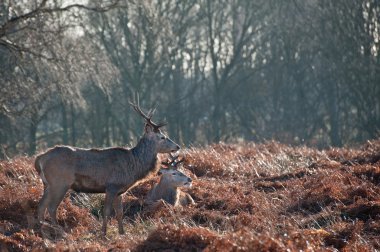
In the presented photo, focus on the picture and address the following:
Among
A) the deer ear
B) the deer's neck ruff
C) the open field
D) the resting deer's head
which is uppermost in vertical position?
the deer ear

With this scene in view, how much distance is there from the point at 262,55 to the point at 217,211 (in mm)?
30858

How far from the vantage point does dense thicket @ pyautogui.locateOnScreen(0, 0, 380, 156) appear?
3559 centimetres

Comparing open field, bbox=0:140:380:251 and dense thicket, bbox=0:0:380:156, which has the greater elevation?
dense thicket, bbox=0:0:380:156

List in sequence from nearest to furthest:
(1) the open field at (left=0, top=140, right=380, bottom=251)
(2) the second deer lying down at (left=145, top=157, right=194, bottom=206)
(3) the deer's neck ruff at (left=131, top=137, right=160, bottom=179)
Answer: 1. (1) the open field at (left=0, top=140, right=380, bottom=251)
2. (3) the deer's neck ruff at (left=131, top=137, right=160, bottom=179)
3. (2) the second deer lying down at (left=145, top=157, right=194, bottom=206)

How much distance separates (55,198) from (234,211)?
10.0ft

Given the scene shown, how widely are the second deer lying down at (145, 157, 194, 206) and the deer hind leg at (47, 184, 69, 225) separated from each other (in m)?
2.71

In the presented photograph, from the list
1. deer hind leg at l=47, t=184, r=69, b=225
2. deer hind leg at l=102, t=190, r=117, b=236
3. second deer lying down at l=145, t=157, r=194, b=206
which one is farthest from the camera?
second deer lying down at l=145, t=157, r=194, b=206

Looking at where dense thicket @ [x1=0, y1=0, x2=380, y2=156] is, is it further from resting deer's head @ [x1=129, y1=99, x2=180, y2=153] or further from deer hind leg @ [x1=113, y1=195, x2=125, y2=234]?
deer hind leg @ [x1=113, y1=195, x2=125, y2=234]

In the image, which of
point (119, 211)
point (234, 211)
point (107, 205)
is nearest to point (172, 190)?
point (234, 211)

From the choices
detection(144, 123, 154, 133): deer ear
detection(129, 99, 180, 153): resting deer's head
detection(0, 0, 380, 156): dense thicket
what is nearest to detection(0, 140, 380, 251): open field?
detection(129, 99, 180, 153): resting deer's head

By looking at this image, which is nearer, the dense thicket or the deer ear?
the deer ear

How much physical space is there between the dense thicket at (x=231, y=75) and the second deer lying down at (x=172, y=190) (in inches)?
619

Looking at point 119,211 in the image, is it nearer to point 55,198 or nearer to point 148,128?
point 55,198

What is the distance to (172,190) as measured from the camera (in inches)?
615
